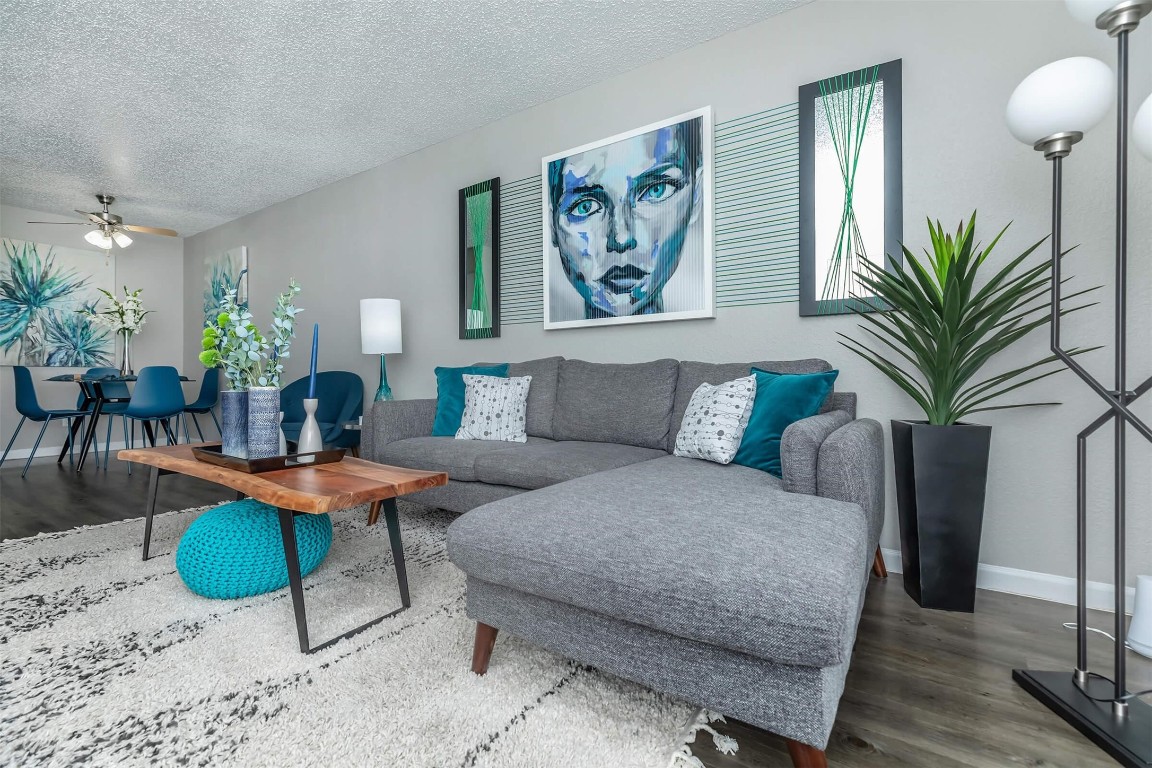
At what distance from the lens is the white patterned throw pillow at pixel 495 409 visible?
294 cm

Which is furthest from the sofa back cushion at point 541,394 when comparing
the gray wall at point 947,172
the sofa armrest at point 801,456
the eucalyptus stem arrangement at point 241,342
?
the sofa armrest at point 801,456

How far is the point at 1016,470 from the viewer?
2045 mm

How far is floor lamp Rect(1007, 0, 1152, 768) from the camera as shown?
119cm

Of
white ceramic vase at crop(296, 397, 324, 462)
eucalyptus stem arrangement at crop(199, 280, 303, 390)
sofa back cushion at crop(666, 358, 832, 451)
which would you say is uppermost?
eucalyptus stem arrangement at crop(199, 280, 303, 390)

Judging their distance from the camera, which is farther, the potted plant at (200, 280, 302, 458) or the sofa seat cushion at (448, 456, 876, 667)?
the potted plant at (200, 280, 302, 458)

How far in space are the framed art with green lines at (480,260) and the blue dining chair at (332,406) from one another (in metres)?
0.98

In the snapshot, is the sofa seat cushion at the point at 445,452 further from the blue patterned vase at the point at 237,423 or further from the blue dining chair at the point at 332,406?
the blue dining chair at the point at 332,406

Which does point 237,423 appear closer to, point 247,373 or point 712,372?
point 247,373

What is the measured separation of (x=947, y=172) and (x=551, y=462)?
1975 millimetres

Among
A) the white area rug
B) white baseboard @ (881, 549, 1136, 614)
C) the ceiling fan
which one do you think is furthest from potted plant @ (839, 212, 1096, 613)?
the ceiling fan

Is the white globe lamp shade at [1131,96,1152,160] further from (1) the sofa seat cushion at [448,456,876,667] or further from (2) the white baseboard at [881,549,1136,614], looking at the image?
(2) the white baseboard at [881,549,1136,614]

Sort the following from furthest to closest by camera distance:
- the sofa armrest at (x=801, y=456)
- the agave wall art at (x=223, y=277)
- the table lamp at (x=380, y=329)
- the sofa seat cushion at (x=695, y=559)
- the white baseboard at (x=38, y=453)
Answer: the agave wall art at (x=223, y=277) < the white baseboard at (x=38, y=453) < the table lamp at (x=380, y=329) < the sofa armrest at (x=801, y=456) < the sofa seat cushion at (x=695, y=559)

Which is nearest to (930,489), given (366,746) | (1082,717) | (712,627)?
(1082,717)

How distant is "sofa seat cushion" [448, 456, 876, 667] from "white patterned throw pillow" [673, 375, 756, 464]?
0.57 m
